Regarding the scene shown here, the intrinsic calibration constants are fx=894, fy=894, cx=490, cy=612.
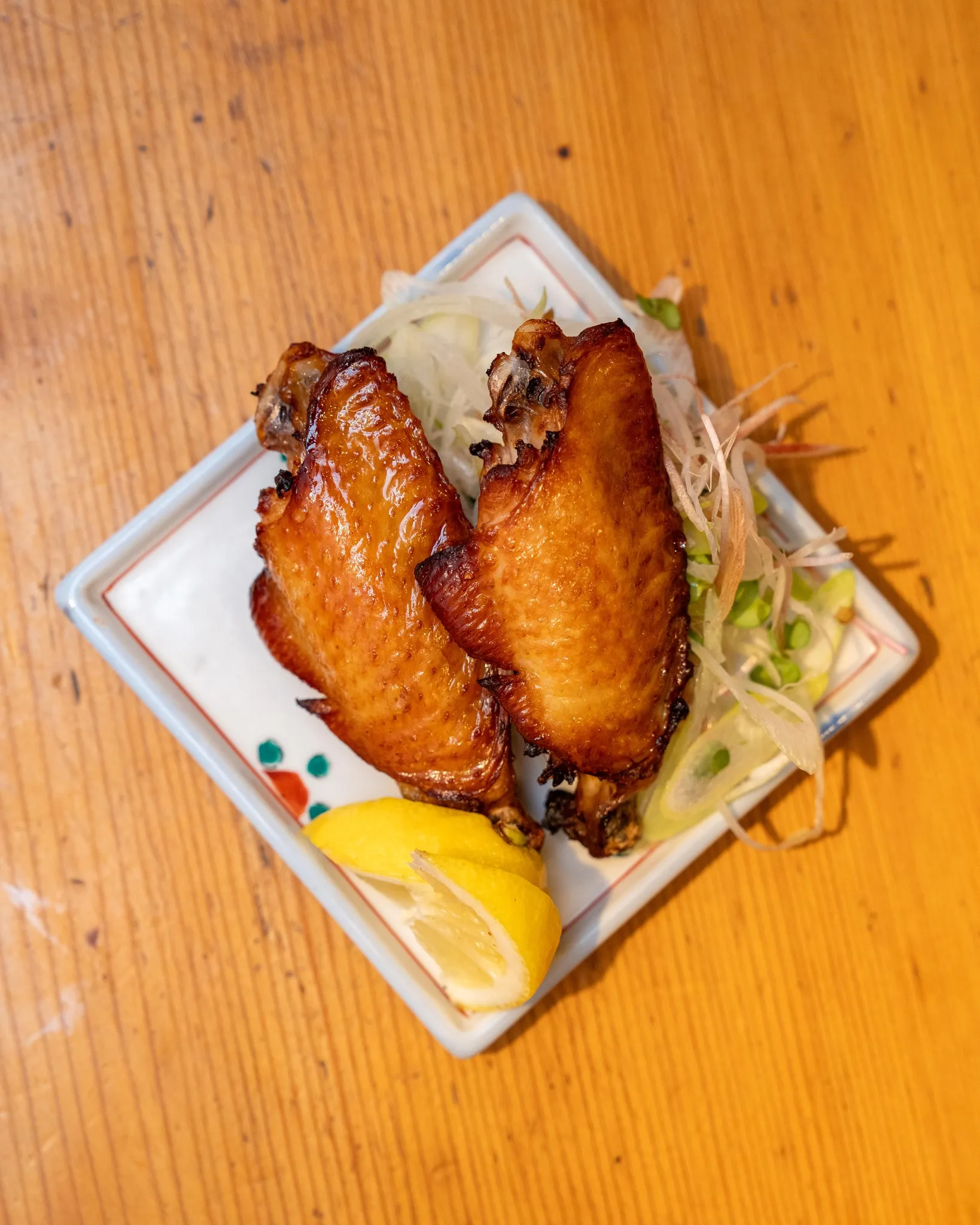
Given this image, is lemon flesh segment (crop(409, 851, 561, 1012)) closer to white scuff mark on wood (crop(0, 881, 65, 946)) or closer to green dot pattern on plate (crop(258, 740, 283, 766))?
green dot pattern on plate (crop(258, 740, 283, 766))

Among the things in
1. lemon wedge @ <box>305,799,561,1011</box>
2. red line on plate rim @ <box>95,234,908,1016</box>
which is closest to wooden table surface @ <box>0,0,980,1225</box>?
red line on plate rim @ <box>95,234,908,1016</box>

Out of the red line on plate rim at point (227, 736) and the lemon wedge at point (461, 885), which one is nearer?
the lemon wedge at point (461, 885)

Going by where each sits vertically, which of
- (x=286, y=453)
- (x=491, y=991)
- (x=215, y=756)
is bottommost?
(x=491, y=991)

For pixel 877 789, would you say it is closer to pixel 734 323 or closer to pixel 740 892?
pixel 740 892

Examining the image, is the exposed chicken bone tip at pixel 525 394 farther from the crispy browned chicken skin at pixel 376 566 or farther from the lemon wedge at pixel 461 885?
the lemon wedge at pixel 461 885

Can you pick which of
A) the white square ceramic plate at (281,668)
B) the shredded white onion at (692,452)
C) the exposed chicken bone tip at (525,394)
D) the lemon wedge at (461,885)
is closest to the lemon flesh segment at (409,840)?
the lemon wedge at (461,885)

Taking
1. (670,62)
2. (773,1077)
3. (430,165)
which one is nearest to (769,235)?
(670,62)
